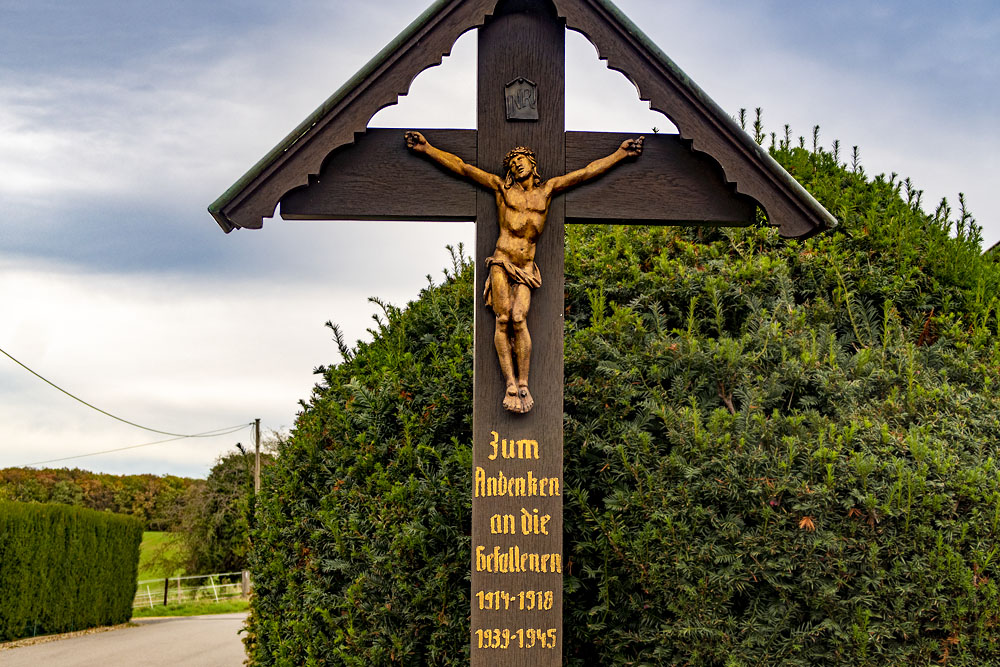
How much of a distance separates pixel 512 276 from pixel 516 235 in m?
0.20

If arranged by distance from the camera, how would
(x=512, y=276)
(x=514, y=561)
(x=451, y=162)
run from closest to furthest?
(x=514, y=561) → (x=512, y=276) → (x=451, y=162)

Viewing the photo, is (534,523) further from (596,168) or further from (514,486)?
(596,168)

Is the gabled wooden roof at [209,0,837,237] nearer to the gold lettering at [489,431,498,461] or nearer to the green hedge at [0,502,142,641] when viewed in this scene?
the gold lettering at [489,431,498,461]

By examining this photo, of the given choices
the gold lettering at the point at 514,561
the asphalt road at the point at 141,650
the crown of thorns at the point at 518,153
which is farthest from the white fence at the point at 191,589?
the crown of thorns at the point at 518,153

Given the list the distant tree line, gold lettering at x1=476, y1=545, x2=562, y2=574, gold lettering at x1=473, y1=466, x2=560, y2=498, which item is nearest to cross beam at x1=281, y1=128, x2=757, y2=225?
gold lettering at x1=473, y1=466, x2=560, y2=498

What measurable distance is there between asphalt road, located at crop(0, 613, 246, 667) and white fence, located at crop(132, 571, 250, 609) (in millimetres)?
7364

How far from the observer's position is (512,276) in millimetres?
4043

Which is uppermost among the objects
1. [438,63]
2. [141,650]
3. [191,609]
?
[438,63]

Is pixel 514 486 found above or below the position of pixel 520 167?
below

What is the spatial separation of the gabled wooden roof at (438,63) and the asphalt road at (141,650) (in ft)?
32.2

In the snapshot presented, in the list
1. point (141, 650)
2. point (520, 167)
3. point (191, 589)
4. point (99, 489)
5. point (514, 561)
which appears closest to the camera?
point (514, 561)

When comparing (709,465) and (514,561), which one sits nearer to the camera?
(514,561)

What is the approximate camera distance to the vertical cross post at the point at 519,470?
3.89 m

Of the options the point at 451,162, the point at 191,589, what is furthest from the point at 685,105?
the point at 191,589
